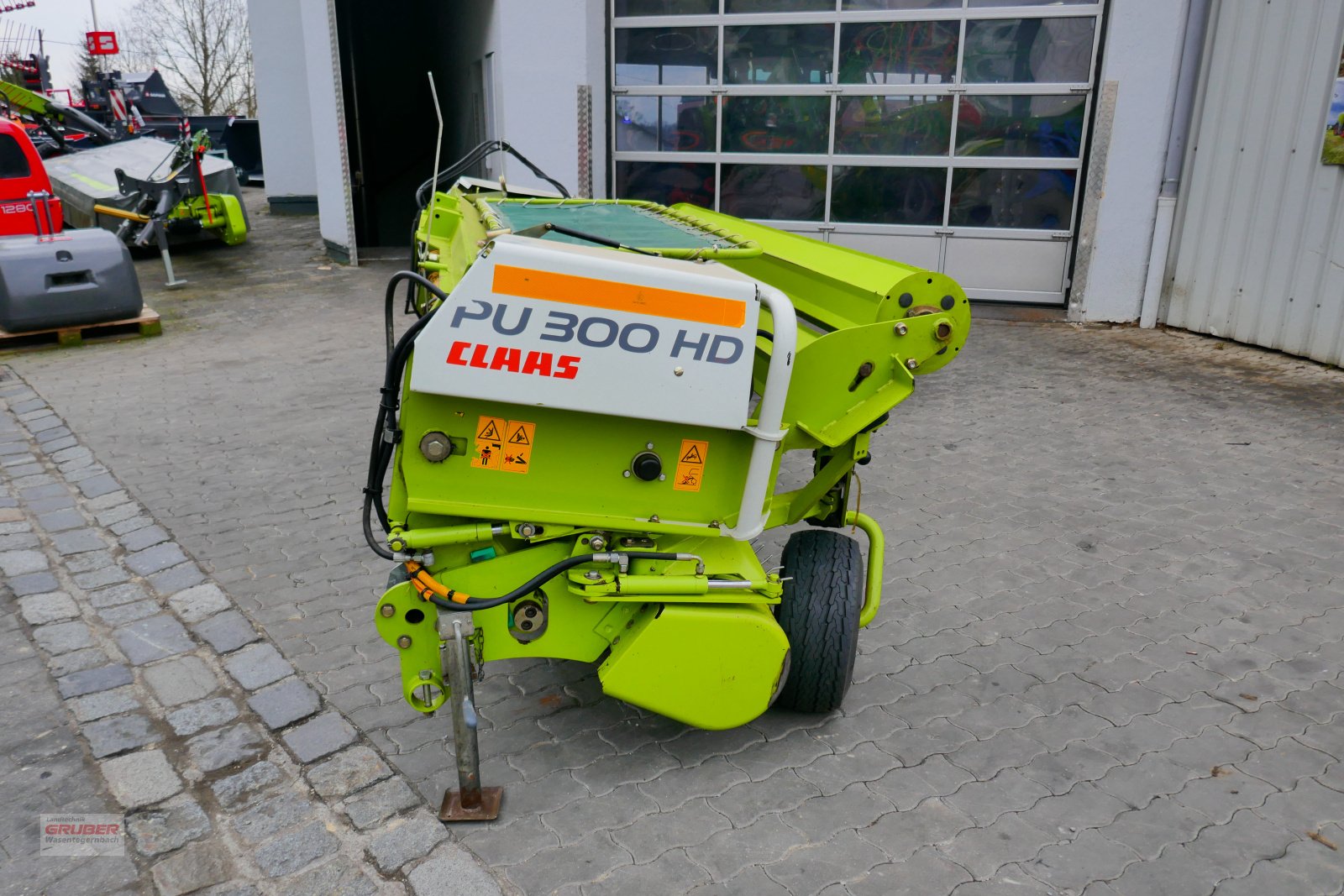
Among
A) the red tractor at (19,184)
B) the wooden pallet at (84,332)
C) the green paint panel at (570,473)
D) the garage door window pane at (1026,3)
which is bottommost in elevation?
the wooden pallet at (84,332)

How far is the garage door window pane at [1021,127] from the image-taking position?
9023 millimetres

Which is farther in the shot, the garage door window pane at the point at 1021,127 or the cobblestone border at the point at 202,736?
the garage door window pane at the point at 1021,127

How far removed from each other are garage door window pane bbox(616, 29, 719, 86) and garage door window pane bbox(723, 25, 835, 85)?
0.18m

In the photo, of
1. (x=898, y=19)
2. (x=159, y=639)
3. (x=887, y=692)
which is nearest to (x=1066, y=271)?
(x=898, y=19)

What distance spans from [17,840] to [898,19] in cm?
920

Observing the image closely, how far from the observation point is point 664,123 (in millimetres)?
10195

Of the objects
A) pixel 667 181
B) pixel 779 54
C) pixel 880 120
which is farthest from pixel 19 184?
pixel 880 120

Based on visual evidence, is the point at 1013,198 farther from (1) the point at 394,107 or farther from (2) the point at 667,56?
(1) the point at 394,107

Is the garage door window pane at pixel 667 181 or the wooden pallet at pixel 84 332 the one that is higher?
the garage door window pane at pixel 667 181

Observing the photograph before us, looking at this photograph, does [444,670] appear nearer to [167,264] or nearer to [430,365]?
[430,365]

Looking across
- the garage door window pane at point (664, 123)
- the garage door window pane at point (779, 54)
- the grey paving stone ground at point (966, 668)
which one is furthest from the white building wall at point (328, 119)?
the grey paving stone ground at point (966, 668)

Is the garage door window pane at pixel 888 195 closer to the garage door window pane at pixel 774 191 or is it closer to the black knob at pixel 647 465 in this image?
the garage door window pane at pixel 774 191

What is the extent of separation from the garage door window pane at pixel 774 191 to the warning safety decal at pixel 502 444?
770 cm

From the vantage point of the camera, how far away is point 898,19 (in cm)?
925
